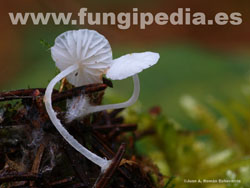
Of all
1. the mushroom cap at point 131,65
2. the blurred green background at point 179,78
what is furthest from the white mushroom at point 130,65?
the blurred green background at point 179,78

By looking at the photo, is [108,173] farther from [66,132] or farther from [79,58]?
[79,58]

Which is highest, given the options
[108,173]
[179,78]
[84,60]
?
[84,60]

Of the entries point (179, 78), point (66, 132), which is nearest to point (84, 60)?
point (66, 132)

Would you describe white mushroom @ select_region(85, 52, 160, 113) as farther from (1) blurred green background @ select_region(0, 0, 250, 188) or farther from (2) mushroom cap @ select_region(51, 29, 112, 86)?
(1) blurred green background @ select_region(0, 0, 250, 188)

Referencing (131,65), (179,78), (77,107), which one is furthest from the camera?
(179,78)

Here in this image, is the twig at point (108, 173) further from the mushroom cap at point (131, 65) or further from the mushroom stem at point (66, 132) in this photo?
the mushroom cap at point (131, 65)

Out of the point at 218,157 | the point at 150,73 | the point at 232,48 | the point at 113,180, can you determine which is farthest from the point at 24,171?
the point at 232,48

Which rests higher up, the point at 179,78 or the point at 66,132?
the point at 66,132
